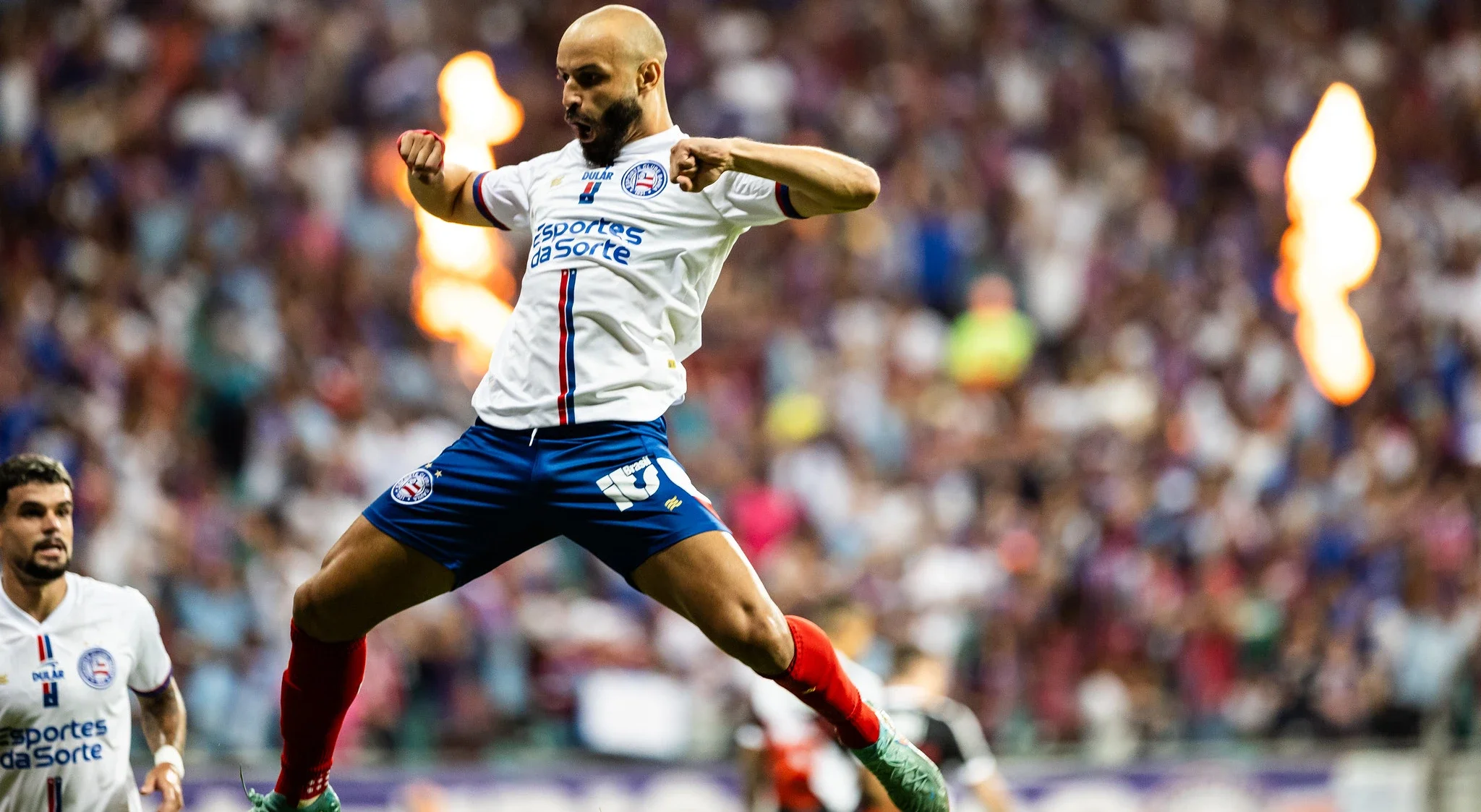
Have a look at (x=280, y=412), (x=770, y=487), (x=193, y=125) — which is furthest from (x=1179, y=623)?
(x=193, y=125)

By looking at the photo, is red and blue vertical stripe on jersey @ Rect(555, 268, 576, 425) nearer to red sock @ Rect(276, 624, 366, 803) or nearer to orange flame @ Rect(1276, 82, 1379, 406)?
red sock @ Rect(276, 624, 366, 803)

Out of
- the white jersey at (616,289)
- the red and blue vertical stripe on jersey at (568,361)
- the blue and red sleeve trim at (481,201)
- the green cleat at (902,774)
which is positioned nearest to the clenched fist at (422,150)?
the blue and red sleeve trim at (481,201)

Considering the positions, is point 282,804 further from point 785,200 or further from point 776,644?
point 785,200

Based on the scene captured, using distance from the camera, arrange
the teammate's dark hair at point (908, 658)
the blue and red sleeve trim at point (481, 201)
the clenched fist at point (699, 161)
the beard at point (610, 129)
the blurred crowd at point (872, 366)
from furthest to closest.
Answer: the blurred crowd at point (872, 366) → the teammate's dark hair at point (908, 658) → the blue and red sleeve trim at point (481, 201) → the beard at point (610, 129) → the clenched fist at point (699, 161)

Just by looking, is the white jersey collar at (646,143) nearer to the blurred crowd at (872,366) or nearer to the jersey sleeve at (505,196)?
the jersey sleeve at (505,196)

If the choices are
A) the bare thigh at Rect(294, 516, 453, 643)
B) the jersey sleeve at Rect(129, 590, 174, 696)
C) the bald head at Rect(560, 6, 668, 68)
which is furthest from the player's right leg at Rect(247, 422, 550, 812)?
the bald head at Rect(560, 6, 668, 68)

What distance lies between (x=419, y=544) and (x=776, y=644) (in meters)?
1.16

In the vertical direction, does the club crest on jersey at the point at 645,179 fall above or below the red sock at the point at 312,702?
above

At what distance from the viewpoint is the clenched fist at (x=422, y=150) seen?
20.6 ft

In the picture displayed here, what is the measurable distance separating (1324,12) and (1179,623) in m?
8.87

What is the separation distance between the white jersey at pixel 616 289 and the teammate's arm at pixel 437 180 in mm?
394

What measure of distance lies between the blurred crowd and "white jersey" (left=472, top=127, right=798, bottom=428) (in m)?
6.52

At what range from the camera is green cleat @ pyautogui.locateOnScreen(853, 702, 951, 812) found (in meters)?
6.10

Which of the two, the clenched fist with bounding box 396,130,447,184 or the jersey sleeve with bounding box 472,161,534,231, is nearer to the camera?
the clenched fist with bounding box 396,130,447,184
